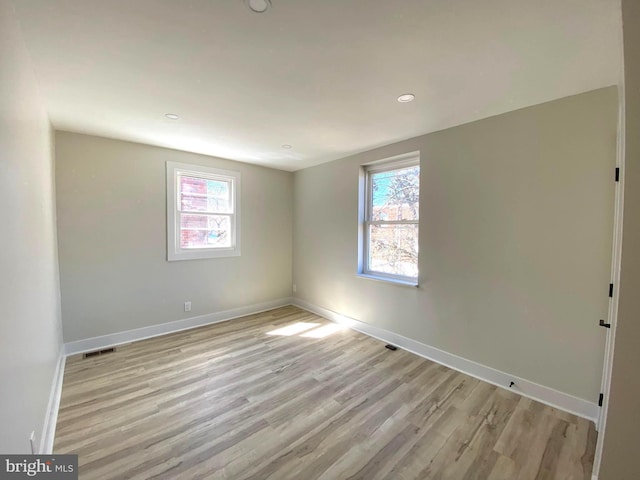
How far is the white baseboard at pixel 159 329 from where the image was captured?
2.86m

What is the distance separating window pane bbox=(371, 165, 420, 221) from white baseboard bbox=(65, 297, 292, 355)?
8.07ft

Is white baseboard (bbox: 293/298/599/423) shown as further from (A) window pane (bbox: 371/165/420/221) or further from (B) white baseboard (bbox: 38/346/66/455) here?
(B) white baseboard (bbox: 38/346/66/455)

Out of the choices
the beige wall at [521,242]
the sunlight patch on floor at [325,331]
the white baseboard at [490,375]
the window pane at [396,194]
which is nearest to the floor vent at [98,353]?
the sunlight patch on floor at [325,331]

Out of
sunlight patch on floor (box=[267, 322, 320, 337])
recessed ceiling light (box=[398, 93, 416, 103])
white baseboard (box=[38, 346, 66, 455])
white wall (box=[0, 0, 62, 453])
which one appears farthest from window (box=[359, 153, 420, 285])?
white baseboard (box=[38, 346, 66, 455])

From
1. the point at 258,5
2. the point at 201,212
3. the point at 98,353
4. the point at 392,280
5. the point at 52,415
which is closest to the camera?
the point at 258,5

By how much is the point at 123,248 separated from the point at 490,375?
4187 mm

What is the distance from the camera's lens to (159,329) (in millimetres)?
3332

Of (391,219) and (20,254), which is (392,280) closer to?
(391,219)

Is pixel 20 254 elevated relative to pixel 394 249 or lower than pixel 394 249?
elevated

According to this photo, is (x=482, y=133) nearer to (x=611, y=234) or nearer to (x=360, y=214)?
(x=611, y=234)

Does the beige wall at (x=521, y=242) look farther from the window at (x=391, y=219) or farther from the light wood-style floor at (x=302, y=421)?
the light wood-style floor at (x=302, y=421)

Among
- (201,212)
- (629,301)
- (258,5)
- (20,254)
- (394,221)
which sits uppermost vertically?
(258,5)

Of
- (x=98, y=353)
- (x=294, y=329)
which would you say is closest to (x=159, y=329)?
(x=98, y=353)

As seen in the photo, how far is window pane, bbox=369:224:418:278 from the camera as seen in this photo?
3061 mm
